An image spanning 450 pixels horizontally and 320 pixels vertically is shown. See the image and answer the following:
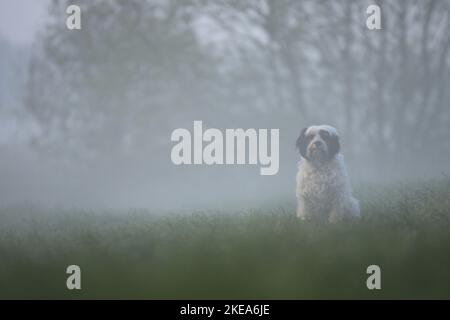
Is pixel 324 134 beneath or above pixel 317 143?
above

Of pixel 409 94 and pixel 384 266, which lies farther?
pixel 409 94

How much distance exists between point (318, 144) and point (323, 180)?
43 centimetres

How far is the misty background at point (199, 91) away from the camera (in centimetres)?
845

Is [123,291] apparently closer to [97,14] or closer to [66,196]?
[66,196]

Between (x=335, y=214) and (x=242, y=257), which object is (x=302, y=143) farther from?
(x=242, y=257)

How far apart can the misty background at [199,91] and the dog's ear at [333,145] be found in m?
0.80

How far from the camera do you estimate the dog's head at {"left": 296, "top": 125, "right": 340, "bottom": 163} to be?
7551 millimetres

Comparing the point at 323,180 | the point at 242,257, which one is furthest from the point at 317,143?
the point at 242,257

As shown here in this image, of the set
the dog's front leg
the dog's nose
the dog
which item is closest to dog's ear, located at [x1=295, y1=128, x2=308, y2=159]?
the dog

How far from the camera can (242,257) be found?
22.1 ft

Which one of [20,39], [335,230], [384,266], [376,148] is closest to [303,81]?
[376,148]

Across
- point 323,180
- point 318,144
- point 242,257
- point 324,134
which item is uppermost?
point 324,134

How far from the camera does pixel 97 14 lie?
838 centimetres

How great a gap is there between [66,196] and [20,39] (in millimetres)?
2109
